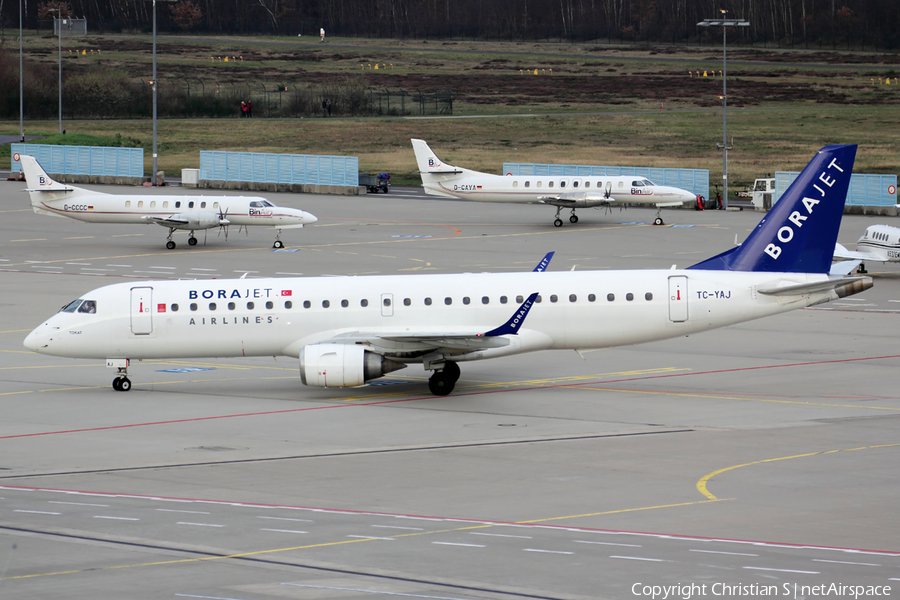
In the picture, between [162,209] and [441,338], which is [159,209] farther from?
[441,338]

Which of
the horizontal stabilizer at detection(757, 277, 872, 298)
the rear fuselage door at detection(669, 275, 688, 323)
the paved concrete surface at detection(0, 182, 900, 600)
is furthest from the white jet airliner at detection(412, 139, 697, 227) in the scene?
the horizontal stabilizer at detection(757, 277, 872, 298)

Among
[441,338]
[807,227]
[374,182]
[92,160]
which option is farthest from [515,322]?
[92,160]

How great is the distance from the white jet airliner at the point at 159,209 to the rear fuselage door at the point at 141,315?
36.2 m

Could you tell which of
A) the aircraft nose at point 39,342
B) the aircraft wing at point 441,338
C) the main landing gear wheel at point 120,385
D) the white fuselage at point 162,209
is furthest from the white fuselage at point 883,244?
the aircraft nose at point 39,342

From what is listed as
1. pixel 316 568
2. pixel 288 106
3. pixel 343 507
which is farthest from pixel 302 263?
pixel 288 106

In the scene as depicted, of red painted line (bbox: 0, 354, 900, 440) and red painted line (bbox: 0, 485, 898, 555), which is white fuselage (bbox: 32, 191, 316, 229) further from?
red painted line (bbox: 0, 485, 898, 555)

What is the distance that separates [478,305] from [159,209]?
43.1 meters

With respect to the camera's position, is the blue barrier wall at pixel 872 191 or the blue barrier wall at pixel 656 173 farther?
the blue barrier wall at pixel 656 173

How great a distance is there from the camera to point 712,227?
81.7 m

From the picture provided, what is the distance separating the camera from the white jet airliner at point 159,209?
74.2 meters

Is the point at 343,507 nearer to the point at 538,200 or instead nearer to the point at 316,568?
the point at 316,568

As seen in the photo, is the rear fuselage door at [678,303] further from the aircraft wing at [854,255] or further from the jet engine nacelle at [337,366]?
the aircraft wing at [854,255]

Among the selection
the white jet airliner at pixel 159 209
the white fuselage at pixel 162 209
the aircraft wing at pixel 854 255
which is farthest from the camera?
the white fuselage at pixel 162 209

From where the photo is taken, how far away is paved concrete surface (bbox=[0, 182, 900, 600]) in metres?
19.8
